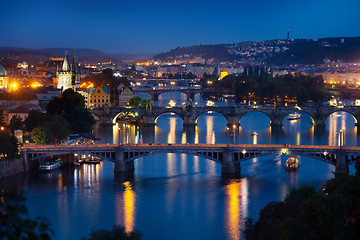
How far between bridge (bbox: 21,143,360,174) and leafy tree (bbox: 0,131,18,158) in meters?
0.86

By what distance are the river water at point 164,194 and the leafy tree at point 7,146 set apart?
98 cm

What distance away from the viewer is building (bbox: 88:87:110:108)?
46.9 meters

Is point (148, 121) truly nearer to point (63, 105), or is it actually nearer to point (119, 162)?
point (63, 105)

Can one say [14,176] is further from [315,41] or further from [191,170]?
[315,41]

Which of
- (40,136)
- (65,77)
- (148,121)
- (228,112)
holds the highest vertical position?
(65,77)

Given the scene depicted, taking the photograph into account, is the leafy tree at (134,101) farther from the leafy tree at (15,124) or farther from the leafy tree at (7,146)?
the leafy tree at (7,146)

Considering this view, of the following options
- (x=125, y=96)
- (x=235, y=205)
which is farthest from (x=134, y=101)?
(x=235, y=205)

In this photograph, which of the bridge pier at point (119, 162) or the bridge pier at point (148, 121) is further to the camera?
the bridge pier at point (148, 121)

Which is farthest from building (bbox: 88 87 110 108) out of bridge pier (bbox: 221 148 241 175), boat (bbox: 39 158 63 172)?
bridge pier (bbox: 221 148 241 175)

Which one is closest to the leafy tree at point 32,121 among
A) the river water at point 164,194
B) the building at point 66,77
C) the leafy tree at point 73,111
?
the leafy tree at point 73,111

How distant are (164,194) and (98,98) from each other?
28458 millimetres

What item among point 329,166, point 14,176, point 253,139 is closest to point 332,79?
point 253,139

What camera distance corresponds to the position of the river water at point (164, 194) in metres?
16.4

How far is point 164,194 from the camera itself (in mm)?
19609
